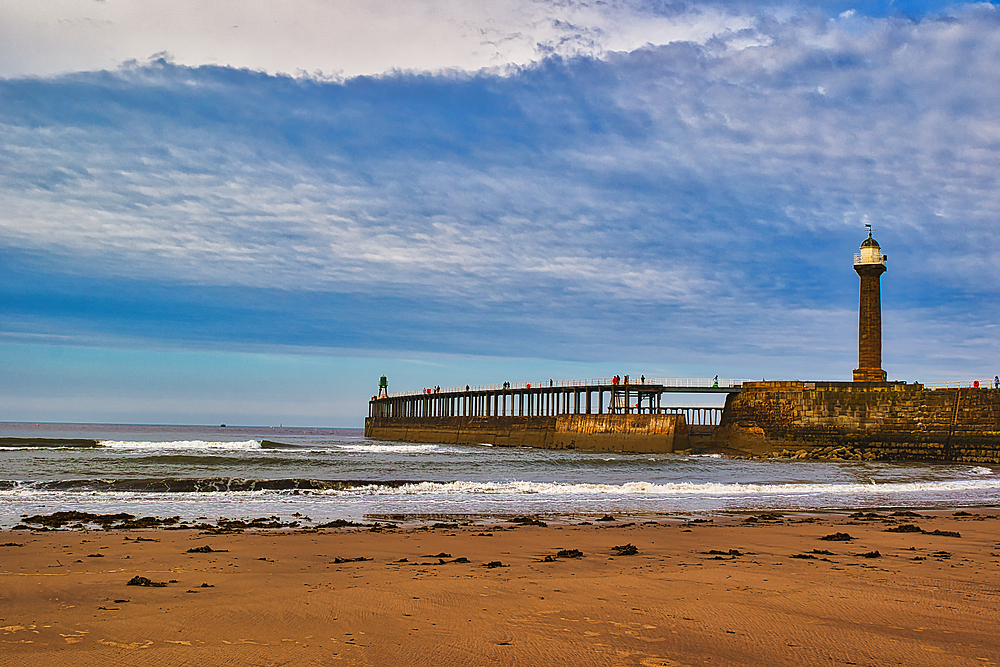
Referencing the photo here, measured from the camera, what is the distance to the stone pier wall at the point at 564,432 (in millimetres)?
44469

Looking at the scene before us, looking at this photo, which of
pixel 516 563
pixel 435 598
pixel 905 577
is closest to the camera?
pixel 435 598

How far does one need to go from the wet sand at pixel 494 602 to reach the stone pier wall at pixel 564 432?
3473 cm

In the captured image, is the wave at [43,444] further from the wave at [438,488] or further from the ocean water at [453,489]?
the wave at [438,488]

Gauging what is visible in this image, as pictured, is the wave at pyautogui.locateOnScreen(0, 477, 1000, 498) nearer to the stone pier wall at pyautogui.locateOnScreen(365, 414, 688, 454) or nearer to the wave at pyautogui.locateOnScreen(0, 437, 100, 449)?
the stone pier wall at pyautogui.locateOnScreen(365, 414, 688, 454)

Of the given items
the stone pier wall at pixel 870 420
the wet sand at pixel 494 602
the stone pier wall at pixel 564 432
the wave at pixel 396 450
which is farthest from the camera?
the wave at pixel 396 450

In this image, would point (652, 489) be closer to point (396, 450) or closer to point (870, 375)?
point (870, 375)

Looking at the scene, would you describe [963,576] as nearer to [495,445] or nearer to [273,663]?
[273,663]

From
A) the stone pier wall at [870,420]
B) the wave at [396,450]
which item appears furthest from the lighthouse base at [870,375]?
the wave at [396,450]

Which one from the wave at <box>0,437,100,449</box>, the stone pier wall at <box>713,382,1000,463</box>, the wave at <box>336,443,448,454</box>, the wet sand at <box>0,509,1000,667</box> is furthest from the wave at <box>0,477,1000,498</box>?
the wave at <box>0,437,100,449</box>

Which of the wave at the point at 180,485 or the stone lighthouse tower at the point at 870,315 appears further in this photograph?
the stone lighthouse tower at the point at 870,315

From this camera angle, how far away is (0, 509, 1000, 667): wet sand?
4.20 meters

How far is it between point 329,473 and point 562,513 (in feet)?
45.6

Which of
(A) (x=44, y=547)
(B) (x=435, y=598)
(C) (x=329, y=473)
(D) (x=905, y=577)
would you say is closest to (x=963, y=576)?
(D) (x=905, y=577)

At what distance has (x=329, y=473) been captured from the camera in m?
25.9
